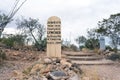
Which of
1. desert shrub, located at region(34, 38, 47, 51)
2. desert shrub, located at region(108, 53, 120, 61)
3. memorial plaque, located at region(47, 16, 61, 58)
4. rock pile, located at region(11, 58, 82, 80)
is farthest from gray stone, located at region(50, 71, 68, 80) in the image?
desert shrub, located at region(34, 38, 47, 51)

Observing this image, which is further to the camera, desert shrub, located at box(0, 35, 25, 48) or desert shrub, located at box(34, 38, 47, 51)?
desert shrub, located at box(34, 38, 47, 51)

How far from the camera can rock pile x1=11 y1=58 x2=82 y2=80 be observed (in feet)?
30.0

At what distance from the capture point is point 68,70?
10047 millimetres

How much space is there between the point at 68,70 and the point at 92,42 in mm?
14345

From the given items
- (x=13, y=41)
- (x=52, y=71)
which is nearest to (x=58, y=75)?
(x=52, y=71)

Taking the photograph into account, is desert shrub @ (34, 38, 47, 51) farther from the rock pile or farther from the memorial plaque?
the rock pile

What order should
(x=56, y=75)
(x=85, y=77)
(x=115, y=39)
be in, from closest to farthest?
(x=56, y=75), (x=85, y=77), (x=115, y=39)

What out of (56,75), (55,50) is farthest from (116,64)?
(56,75)

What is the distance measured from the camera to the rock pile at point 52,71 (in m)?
9.16

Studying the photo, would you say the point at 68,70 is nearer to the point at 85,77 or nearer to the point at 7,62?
the point at 85,77

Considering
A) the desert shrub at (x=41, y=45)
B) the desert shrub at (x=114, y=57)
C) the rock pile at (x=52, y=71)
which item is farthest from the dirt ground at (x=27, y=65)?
the desert shrub at (x=41, y=45)

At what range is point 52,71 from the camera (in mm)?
9672

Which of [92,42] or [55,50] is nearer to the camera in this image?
[55,50]

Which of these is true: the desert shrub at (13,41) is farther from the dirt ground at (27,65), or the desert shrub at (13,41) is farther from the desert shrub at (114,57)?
the desert shrub at (114,57)
